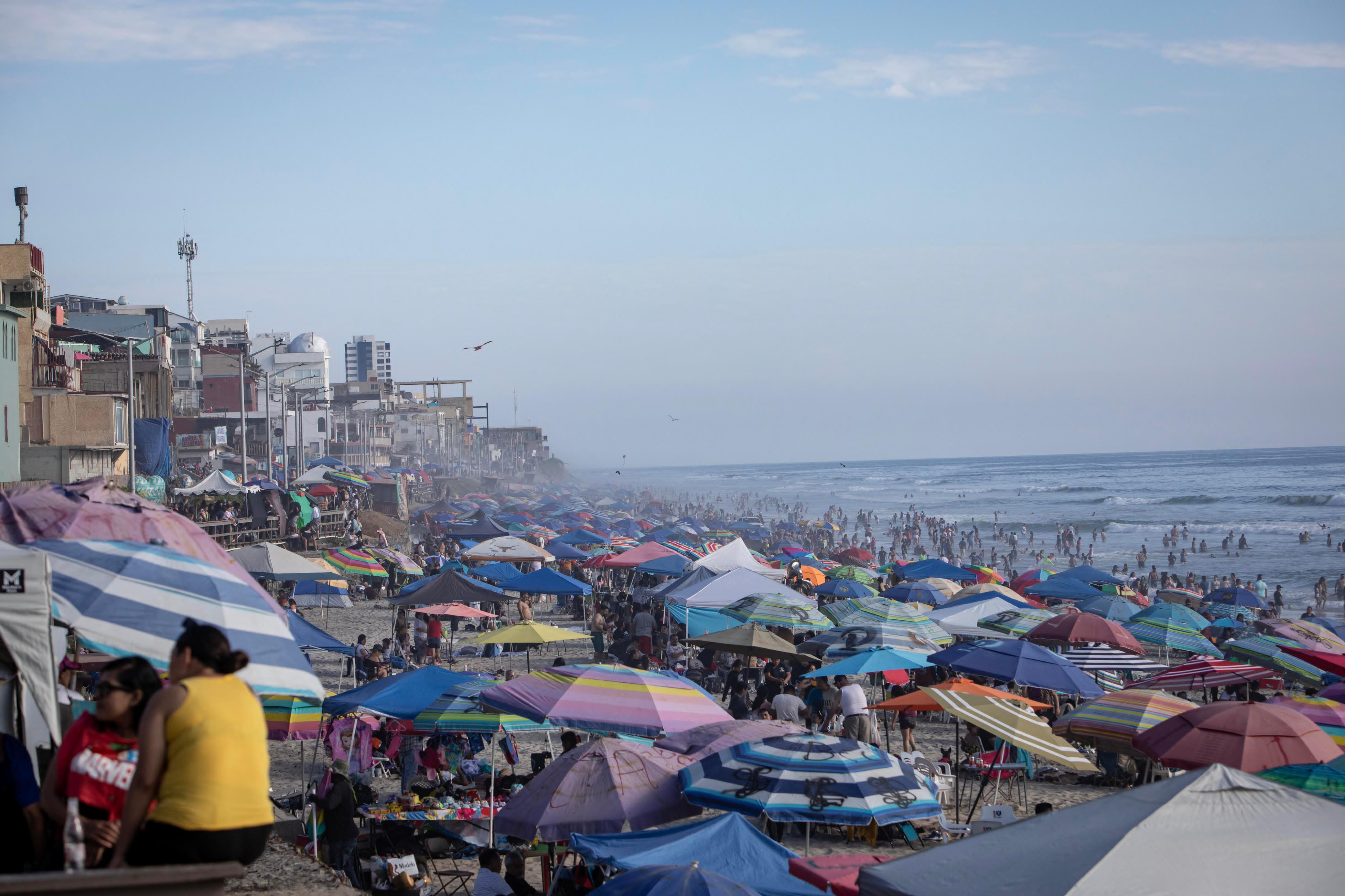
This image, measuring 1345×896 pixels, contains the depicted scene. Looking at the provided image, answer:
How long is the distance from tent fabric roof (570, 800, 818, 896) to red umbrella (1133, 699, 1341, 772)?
11.5ft

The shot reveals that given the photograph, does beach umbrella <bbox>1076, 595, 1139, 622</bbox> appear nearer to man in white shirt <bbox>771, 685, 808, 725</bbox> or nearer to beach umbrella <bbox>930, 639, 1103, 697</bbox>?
beach umbrella <bbox>930, 639, 1103, 697</bbox>

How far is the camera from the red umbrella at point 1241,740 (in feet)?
27.8

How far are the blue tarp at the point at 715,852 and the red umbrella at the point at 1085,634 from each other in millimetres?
9953

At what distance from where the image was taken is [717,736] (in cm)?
947

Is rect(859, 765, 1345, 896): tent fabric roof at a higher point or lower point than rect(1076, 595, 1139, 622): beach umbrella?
higher

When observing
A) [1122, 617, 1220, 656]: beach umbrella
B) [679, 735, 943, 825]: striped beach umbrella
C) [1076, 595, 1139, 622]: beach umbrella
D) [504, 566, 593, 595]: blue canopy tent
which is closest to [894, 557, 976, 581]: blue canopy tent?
[1076, 595, 1139, 622]: beach umbrella

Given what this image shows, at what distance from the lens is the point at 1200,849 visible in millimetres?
4516

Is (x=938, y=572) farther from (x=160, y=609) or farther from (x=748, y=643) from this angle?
(x=160, y=609)

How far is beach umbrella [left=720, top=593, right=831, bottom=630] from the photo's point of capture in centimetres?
1677

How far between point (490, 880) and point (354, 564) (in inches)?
594

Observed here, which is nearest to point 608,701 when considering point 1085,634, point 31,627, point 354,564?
point 31,627

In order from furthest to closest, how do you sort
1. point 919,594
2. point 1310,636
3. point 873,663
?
point 919,594, point 1310,636, point 873,663

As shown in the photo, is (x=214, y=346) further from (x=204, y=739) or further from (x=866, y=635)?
(x=204, y=739)

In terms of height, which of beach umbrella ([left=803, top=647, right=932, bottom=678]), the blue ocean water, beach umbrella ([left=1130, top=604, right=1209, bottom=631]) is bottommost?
the blue ocean water
